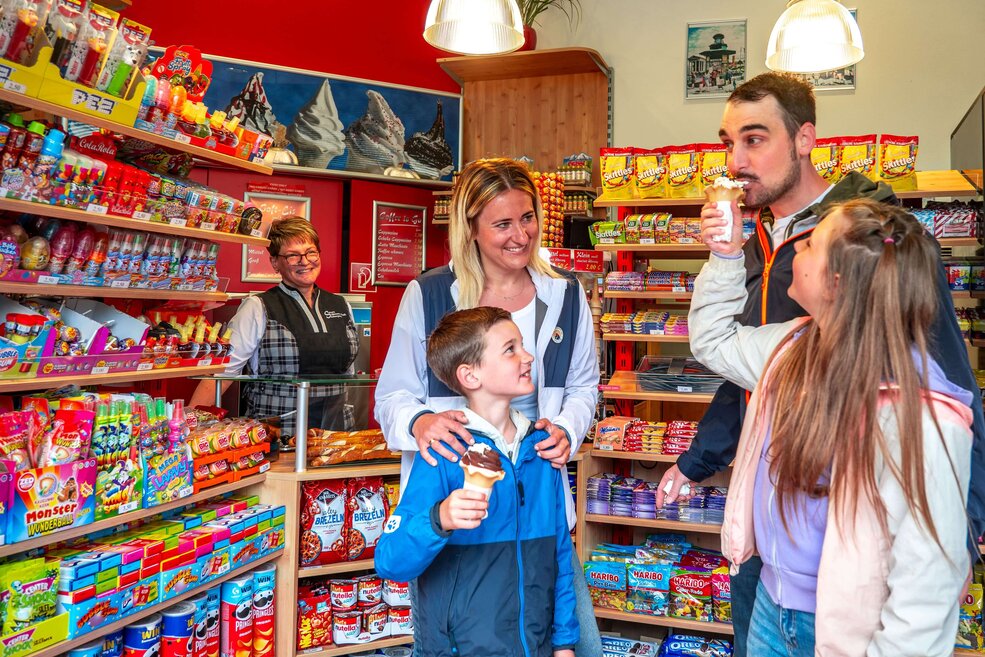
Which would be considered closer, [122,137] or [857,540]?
[857,540]

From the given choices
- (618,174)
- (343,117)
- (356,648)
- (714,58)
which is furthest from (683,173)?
(343,117)

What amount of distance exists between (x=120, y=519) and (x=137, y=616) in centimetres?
30

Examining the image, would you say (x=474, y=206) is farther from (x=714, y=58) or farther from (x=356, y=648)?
(x=714, y=58)

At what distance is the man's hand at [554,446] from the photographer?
2.02 metres

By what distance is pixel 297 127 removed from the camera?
6219mm

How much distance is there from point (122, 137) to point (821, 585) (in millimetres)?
2492

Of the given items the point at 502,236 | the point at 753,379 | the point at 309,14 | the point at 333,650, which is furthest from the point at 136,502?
the point at 309,14

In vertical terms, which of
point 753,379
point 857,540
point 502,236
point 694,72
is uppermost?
point 694,72

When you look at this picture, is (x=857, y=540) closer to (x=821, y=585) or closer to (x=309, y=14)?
(x=821, y=585)

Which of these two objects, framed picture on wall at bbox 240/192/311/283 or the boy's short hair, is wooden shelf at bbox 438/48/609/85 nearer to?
framed picture on wall at bbox 240/192/311/283

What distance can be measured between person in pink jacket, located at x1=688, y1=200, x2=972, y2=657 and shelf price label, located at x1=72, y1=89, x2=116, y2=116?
2.04 meters

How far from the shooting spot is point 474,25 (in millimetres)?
3473

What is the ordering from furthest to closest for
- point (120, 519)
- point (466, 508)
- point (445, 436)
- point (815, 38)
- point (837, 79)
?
1. point (837, 79)
2. point (815, 38)
3. point (120, 519)
4. point (445, 436)
5. point (466, 508)

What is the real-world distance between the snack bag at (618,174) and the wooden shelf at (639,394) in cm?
99
